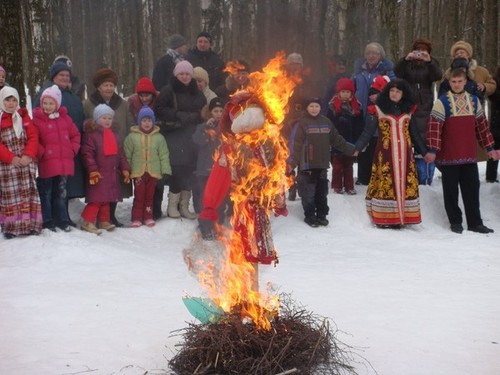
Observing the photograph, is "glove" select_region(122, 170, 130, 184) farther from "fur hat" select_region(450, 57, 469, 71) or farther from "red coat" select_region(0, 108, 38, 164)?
"fur hat" select_region(450, 57, 469, 71)

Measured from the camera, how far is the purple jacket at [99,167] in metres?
7.70

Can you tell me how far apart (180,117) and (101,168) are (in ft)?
4.42

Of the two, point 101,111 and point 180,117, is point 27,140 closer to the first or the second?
point 101,111

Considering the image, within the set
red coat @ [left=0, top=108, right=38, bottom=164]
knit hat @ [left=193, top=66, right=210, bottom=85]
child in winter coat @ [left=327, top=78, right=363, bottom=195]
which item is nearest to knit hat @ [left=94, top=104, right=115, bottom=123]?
red coat @ [left=0, top=108, right=38, bottom=164]

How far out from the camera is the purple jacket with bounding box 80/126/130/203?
25.2ft

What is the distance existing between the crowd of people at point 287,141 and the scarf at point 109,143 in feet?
0.05

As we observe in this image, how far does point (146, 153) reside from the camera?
806 centimetres

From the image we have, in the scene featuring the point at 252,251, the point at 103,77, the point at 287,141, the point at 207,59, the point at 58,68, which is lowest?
the point at 252,251

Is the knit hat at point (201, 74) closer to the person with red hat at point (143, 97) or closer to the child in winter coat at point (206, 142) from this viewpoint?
the person with red hat at point (143, 97)

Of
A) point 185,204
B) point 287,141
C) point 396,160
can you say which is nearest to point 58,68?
point 185,204

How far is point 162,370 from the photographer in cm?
398

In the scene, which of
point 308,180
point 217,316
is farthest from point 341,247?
point 217,316

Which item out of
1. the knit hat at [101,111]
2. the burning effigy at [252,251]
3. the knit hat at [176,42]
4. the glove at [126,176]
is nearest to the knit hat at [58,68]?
the knit hat at [101,111]

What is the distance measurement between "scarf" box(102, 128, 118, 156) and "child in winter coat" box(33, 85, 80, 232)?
0.39 m
